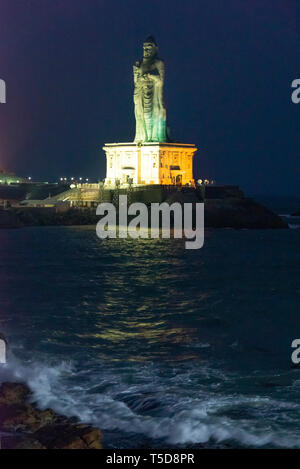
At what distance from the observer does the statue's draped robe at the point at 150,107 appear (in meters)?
84.6

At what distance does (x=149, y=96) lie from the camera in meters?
84.9

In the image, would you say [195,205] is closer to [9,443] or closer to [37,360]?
[37,360]

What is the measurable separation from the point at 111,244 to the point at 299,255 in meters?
13.8

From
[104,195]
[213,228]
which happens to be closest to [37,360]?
[213,228]

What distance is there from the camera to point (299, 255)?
50969 millimetres

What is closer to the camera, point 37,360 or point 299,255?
point 37,360

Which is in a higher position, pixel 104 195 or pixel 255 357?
pixel 104 195

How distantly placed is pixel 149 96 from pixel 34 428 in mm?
74153

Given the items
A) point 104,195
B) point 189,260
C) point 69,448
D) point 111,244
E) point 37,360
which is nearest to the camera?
point 69,448

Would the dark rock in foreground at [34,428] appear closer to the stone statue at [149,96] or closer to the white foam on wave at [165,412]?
the white foam on wave at [165,412]

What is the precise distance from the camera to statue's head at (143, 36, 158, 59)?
84.1 meters

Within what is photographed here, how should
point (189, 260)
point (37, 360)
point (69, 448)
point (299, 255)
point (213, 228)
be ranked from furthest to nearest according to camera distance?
point (213, 228)
point (299, 255)
point (189, 260)
point (37, 360)
point (69, 448)

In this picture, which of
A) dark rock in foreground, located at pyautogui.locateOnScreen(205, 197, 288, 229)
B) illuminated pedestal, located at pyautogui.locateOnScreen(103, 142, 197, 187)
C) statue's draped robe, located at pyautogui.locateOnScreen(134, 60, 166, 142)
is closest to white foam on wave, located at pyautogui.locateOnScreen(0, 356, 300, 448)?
dark rock in foreground, located at pyautogui.locateOnScreen(205, 197, 288, 229)

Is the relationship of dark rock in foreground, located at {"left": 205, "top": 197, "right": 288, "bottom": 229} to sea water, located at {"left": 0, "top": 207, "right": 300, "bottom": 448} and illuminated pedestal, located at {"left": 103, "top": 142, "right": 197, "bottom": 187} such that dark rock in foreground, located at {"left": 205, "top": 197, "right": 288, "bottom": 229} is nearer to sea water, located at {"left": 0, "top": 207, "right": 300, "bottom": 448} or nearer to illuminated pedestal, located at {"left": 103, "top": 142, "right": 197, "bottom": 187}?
illuminated pedestal, located at {"left": 103, "top": 142, "right": 197, "bottom": 187}
